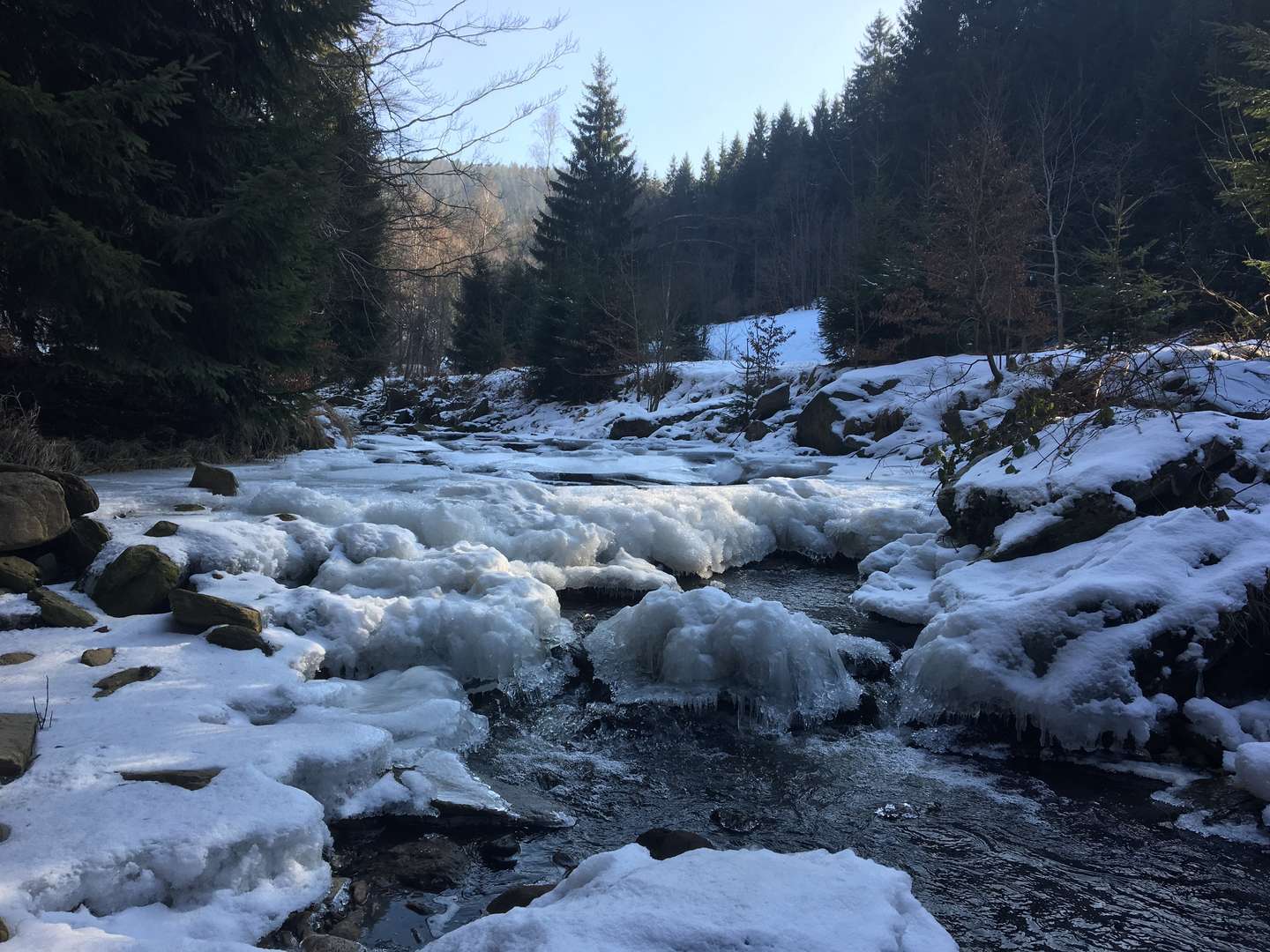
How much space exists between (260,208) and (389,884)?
6.69 meters

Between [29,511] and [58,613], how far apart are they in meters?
0.81

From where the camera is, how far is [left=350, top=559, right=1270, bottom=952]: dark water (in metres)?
2.65

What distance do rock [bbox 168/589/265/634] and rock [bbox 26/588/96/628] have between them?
421mm

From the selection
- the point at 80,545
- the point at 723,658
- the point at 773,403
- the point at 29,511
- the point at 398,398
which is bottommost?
the point at 723,658

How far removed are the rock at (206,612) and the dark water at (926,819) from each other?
1594 mm

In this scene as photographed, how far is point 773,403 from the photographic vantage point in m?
19.2

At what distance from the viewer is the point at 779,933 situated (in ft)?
6.05

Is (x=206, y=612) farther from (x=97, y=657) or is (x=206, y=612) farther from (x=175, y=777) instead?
(x=175, y=777)

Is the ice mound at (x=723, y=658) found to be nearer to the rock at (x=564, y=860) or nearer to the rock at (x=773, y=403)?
the rock at (x=564, y=860)

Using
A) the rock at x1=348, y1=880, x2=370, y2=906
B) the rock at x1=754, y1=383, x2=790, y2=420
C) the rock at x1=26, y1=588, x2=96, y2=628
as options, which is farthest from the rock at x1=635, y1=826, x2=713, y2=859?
the rock at x1=754, y1=383, x2=790, y2=420

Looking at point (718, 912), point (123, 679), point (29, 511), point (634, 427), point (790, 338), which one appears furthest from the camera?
point (790, 338)

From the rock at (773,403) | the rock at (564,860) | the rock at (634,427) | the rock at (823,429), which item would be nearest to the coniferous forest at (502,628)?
the rock at (564,860)

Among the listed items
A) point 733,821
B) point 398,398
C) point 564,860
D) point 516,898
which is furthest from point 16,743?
point 398,398

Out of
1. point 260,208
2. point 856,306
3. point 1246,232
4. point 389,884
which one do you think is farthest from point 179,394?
point 1246,232
